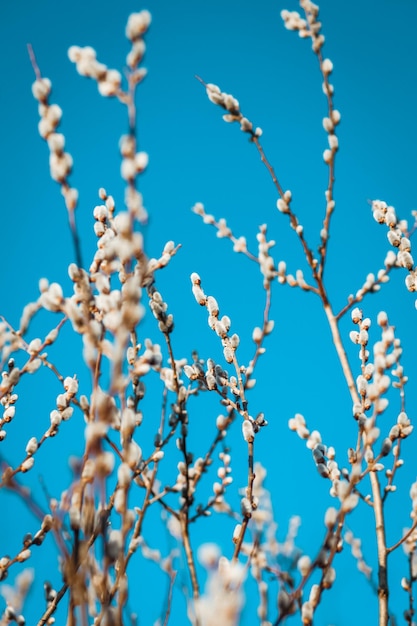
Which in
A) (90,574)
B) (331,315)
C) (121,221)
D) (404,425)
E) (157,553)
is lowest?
(90,574)

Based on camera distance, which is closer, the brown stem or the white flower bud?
the brown stem

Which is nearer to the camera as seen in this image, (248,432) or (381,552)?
(381,552)

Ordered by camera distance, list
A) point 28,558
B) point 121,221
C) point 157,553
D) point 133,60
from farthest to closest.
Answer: point 157,553 < point 28,558 < point 133,60 < point 121,221

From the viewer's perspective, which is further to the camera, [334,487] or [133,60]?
[334,487]

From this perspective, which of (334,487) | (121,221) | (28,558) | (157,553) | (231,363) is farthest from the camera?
(157,553)

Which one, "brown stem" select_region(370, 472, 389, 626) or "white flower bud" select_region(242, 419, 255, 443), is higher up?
"white flower bud" select_region(242, 419, 255, 443)

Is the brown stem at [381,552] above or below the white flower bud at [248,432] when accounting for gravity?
below

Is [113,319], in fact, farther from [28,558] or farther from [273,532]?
[273,532]

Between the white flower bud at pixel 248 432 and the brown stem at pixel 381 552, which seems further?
the white flower bud at pixel 248 432

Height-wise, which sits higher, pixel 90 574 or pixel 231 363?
pixel 231 363

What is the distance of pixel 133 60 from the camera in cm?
121

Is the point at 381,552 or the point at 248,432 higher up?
the point at 248,432

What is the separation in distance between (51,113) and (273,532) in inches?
96.2

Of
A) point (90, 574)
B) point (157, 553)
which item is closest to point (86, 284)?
point (90, 574)
